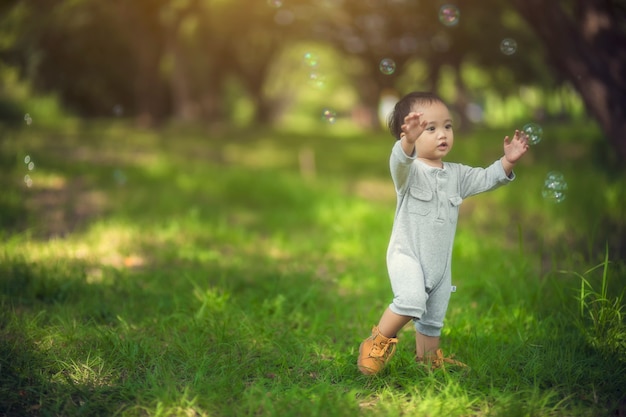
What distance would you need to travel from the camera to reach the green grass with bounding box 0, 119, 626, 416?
2.98 meters

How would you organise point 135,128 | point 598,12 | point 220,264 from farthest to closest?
point 135,128, point 598,12, point 220,264

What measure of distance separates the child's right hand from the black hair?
271 millimetres

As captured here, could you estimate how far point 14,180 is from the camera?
786cm

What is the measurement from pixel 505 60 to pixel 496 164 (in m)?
22.5

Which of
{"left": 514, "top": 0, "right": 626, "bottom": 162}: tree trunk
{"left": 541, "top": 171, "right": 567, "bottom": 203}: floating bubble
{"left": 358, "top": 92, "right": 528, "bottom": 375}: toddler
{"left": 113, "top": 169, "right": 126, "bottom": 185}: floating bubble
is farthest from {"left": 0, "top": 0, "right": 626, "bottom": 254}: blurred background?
{"left": 113, "top": 169, "right": 126, "bottom": 185}: floating bubble

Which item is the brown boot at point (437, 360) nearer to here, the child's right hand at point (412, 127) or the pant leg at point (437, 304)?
the pant leg at point (437, 304)

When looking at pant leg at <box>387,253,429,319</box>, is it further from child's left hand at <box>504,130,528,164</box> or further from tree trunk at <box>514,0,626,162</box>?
tree trunk at <box>514,0,626,162</box>

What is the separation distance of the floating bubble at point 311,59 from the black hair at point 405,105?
6.54 feet

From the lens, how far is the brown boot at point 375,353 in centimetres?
319

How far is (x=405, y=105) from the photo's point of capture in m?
3.19

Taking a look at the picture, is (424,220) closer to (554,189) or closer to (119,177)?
(554,189)

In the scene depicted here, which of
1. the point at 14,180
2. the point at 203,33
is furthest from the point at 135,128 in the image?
the point at 14,180

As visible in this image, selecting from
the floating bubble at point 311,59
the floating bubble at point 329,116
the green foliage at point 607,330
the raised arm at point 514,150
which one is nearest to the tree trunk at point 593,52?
the floating bubble at point 311,59

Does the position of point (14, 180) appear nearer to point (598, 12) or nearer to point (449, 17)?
point (449, 17)
